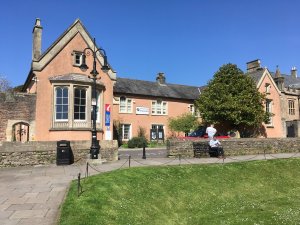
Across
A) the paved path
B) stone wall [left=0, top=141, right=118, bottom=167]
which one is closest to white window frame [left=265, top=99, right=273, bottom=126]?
stone wall [left=0, top=141, right=118, bottom=167]

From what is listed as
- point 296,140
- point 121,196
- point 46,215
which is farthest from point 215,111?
point 46,215

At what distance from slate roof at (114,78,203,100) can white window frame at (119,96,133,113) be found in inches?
35.2

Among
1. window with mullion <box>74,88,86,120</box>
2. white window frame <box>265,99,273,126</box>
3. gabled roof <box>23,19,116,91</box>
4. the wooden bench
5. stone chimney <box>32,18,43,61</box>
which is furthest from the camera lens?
white window frame <box>265,99,273,126</box>

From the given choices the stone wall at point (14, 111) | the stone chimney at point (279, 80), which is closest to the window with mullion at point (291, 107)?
the stone chimney at point (279, 80)

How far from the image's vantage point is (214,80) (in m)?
37.8

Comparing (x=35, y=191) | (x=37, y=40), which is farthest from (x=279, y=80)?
(x=35, y=191)

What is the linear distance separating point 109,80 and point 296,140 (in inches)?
667

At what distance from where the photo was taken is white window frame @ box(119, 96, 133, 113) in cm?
3766

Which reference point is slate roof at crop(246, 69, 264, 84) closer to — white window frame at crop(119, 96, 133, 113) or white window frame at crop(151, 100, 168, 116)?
white window frame at crop(151, 100, 168, 116)

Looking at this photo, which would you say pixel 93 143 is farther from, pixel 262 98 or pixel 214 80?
pixel 262 98

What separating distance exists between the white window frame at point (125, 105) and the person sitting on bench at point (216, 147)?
18.1 metres

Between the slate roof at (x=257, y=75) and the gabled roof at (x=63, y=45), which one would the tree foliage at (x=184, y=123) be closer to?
the slate roof at (x=257, y=75)

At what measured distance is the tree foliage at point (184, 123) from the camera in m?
38.1

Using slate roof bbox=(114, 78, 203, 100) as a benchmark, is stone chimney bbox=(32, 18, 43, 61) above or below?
above
